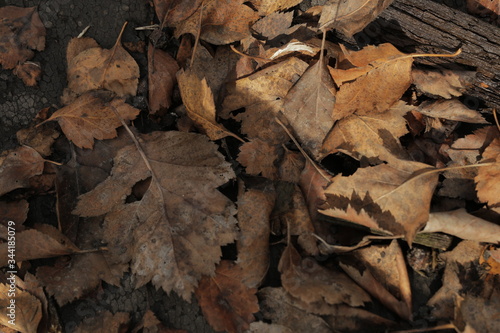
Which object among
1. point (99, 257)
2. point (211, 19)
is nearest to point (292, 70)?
point (211, 19)

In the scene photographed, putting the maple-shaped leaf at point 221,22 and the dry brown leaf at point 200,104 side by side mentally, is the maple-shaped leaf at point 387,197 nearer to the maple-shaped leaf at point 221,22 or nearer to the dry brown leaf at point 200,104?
the dry brown leaf at point 200,104

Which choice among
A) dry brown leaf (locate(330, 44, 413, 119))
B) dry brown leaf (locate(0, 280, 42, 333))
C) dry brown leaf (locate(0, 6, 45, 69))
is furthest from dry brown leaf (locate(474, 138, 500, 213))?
dry brown leaf (locate(0, 6, 45, 69))

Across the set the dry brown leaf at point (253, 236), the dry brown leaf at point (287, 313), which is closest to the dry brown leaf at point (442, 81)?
the dry brown leaf at point (253, 236)

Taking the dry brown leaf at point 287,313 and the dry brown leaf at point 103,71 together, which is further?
the dry brown leaf at point 103,71

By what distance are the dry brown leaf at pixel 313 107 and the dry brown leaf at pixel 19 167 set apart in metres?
1.18

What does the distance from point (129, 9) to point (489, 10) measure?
181 cm

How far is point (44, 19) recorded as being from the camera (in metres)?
2.14

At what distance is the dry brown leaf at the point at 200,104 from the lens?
199cm

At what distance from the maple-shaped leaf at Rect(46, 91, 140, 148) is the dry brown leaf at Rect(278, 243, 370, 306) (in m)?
0.98

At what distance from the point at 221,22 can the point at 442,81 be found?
1085 mm

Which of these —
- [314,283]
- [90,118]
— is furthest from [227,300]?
[90,118]

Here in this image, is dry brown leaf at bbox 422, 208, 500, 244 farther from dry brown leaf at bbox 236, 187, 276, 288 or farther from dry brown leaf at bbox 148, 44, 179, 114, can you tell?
dry brown leaf at bbox 148, 44, 179, 114

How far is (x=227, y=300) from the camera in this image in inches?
72.2

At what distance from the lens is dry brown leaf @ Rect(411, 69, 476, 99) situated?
6.59ft
